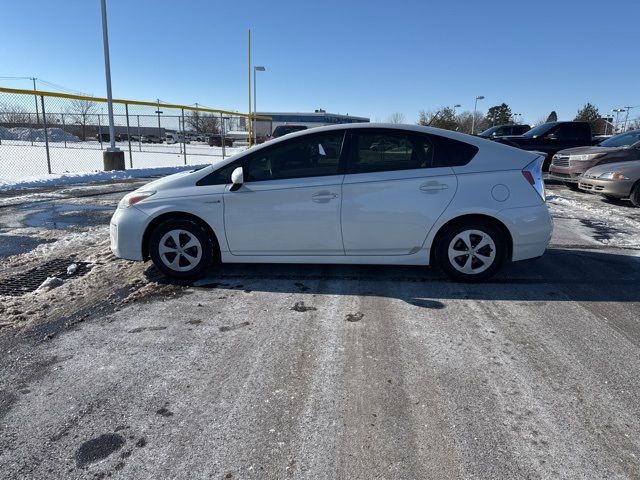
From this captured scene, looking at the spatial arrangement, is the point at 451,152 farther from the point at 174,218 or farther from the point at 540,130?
the point at 540,130

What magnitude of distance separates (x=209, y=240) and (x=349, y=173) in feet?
5.32

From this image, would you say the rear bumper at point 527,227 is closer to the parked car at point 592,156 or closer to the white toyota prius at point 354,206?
the white toyota prius at point 354,206

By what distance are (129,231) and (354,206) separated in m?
2.36

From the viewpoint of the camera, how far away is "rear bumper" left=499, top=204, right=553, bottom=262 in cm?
455

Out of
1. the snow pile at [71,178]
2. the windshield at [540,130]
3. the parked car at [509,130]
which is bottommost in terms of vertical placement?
the snow pile at [71,178]

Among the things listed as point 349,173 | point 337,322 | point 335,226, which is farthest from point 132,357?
point 349,173

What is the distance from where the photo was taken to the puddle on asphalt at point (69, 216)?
7457mm

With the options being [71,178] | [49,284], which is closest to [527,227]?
[49,284]

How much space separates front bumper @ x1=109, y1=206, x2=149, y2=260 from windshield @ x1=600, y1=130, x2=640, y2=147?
12.6 meters

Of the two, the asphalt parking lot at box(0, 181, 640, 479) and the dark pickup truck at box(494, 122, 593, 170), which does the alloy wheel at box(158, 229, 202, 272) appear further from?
the dark pickup truck at box(494, 122, 593, 170)

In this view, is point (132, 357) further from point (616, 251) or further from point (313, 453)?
point (616, 251)

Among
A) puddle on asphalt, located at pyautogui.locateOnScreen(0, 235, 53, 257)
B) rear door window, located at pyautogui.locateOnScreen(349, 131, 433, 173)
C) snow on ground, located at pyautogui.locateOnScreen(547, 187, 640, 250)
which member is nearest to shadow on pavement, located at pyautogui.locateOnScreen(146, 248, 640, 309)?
rear door window, located at pyautogui.locateOnScreen(349, 131, 433, 173)

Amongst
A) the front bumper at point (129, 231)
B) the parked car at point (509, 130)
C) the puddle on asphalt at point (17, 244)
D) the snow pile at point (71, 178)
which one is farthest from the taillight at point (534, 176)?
the parked car at point (509, 130)

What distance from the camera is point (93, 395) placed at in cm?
280
